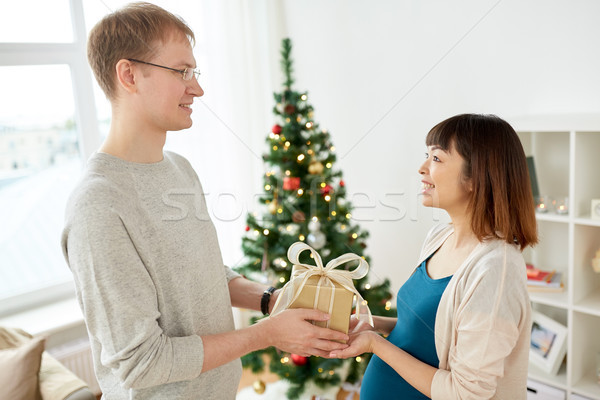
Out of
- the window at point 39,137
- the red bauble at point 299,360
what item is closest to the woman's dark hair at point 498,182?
the red bauble at point 299,360

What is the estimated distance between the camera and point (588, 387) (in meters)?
2.39

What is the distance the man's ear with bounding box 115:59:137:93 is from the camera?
1.17 meters

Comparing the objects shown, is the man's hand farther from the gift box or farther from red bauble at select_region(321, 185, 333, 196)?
red bauble at select_region(321, 185, 333, 196)

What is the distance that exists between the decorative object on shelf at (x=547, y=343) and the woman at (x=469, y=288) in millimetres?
1364

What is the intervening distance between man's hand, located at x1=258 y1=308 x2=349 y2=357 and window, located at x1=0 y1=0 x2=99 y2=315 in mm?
2329

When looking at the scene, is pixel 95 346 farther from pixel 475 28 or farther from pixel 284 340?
pixel 475 28

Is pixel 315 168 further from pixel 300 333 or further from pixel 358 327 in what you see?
pixel 300 333

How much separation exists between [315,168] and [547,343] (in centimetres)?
152

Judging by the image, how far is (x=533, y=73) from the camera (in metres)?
2.60

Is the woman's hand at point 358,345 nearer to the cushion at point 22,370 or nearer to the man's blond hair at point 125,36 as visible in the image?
the man's blond hair at point 125,36

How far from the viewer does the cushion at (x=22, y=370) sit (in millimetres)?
2031


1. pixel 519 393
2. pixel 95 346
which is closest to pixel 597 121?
pixel 519 393

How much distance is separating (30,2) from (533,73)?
290 centimetres

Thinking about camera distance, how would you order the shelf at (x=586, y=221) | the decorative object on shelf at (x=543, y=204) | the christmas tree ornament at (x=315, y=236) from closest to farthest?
the shelf at (x=586, y=221)
the decorative object on shelf at (x=543, y=204)
the christmas tree ornament at (x=315, y=236)
